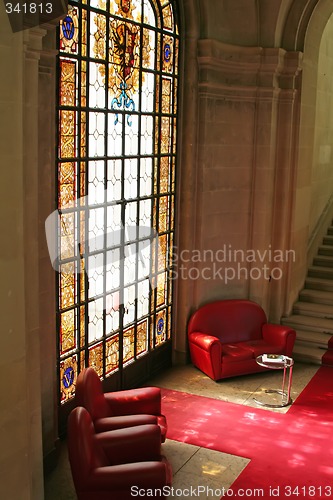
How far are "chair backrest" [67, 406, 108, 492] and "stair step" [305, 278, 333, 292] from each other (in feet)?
21.1

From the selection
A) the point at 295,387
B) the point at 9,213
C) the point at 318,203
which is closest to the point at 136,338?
the point at 295,387

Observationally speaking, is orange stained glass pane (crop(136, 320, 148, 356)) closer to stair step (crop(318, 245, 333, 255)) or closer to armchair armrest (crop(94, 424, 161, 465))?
armchair armrest (crop(94, 424, 161, 465))

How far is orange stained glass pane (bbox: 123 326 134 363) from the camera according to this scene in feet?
26.6

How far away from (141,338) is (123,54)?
3.49 metres

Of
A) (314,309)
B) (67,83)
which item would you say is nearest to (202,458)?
(67,83)

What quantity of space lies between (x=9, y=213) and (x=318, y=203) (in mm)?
8749

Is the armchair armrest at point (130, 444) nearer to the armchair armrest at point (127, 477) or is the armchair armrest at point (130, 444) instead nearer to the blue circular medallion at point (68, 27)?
the armchair armrest at point (127, 477)

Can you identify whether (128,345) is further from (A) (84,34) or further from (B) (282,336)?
(A) (84,34)

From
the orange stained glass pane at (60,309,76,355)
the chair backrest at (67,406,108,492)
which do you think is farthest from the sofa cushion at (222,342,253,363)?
the chair backrest at (67,406,108,492)

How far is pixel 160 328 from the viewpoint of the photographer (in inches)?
353

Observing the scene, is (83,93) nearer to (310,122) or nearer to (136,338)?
(136,338)

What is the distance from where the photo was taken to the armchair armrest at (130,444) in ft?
18.7

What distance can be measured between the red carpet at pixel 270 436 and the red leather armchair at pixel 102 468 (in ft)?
3.72

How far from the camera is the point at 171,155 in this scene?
8.74m
